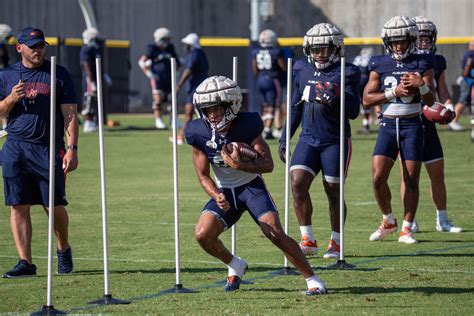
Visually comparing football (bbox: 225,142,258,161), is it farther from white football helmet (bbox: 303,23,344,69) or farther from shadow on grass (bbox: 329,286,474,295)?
white football helmet (bbox: 303,23,344,69)

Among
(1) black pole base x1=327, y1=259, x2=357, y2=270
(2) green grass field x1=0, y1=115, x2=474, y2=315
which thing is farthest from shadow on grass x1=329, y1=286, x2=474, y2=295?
(1) black pole base x1=327, y1=259, x2=357, y2=270

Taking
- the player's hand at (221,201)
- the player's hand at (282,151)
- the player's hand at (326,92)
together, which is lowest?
the player's hand at (221,201)

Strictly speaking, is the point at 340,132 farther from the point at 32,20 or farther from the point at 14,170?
the point at 32,20

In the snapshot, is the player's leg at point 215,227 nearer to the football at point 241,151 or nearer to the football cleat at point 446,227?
the football at point 241,151

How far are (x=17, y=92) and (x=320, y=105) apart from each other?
10.5ft

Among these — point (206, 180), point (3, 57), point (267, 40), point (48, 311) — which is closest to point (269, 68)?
point (267, 40)

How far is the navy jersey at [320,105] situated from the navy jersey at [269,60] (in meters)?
14.8

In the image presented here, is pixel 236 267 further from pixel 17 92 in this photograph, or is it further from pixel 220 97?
pixel 17 92

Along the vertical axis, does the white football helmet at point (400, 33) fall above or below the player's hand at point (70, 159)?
above

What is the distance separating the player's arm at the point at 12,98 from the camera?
10852mm

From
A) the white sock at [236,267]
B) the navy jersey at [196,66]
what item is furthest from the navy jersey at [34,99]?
the navy jersey at [196,66]

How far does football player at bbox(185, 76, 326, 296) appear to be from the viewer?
9656 mm

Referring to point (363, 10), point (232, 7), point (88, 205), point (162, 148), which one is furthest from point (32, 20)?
point (88, 205)

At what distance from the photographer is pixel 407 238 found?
43.5 ft
